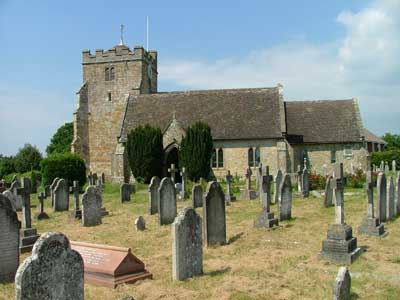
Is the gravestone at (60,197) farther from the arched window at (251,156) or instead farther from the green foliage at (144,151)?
the arched window at (251,156)

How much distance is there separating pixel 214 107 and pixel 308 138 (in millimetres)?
8475

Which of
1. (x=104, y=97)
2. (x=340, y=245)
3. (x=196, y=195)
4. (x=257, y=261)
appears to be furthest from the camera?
(x=104, y=97)

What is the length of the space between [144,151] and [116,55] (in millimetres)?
13675

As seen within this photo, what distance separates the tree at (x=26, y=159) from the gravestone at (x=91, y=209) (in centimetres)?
5155

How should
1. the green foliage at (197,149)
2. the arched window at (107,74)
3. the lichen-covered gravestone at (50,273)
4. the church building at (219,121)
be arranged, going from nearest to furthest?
the lichen-covered gravestone at (50,273) < the green foliage at (197,149) < the church building at (219,121) < the arched window at (107,74)

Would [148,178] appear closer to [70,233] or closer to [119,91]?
[119,91]

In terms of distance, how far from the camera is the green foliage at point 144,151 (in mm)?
34875

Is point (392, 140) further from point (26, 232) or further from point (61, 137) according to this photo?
point (26, 232)

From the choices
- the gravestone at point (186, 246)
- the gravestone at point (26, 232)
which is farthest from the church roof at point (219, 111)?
the gravestone at point (186, 246)

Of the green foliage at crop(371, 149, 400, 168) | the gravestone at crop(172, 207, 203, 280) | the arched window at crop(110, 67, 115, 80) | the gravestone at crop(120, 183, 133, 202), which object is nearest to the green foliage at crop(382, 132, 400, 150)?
the green foliage at crop(371, 149, 400, 168)

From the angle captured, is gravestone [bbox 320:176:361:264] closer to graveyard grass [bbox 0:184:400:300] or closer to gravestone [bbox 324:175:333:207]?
graveyard grass [bbox 0:184:400:300]

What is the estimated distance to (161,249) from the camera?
1141 cm

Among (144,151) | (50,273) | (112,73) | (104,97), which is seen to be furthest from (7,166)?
(50,273)

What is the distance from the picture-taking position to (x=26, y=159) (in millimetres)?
65125
